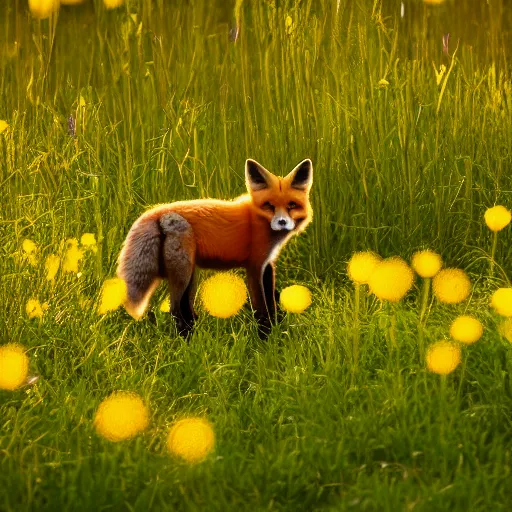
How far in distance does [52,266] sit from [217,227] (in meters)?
0.64

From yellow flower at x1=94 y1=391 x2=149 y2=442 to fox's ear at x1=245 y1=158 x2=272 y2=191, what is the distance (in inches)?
38.6

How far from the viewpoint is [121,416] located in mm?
2967

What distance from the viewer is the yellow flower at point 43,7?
415 cm

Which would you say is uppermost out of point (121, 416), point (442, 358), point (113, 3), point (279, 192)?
point (113, 3)

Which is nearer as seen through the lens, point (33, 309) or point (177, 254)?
point (33, 309)

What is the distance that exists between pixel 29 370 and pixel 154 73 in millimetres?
2190

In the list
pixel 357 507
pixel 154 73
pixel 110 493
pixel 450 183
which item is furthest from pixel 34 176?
pixel 357 507

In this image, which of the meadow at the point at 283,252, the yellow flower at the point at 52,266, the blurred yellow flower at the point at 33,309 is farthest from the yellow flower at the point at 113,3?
the blurred yellow flower at the point at 33,309

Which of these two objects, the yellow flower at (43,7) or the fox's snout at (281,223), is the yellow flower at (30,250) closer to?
the fox's snout at (281,223)

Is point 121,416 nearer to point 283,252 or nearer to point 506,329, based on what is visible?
point 506,329

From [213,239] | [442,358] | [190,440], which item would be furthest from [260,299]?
[190,440]

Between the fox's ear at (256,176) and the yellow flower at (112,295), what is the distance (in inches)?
24.3

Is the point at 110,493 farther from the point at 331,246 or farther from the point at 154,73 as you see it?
the point at 154,73

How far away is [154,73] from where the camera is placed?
4.96 meters
